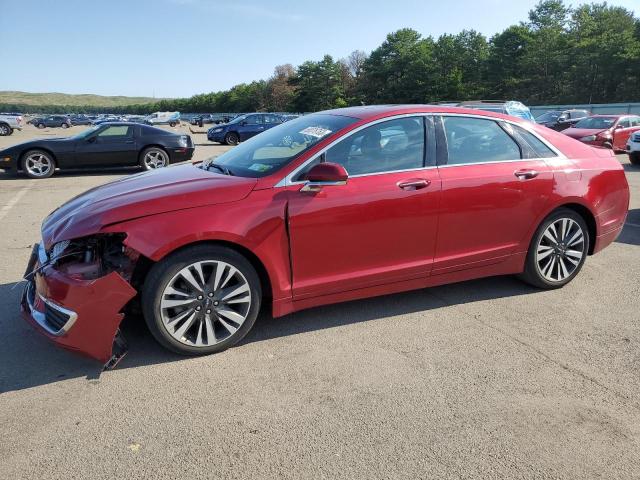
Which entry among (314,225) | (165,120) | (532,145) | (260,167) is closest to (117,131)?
(260,167)

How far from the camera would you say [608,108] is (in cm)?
3675

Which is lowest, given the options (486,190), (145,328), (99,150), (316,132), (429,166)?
(145,328)

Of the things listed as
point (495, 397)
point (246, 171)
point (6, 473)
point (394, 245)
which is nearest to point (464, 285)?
point (394, 245)

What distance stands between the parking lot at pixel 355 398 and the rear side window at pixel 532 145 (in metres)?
1.30

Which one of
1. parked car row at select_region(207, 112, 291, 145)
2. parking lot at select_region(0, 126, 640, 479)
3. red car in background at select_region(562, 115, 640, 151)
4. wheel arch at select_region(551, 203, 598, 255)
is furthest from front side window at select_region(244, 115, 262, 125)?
wheel arch at select_region(551, 203, 598, 255)

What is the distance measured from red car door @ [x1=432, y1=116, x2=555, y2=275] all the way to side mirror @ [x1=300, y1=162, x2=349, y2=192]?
0.94m

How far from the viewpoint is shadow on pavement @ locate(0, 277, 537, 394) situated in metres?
3.10

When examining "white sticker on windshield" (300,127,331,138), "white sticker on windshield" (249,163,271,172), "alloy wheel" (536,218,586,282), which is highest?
"white sticker on windshield" (300,127,331,138)

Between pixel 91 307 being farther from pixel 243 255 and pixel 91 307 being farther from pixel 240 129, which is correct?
pixel 240 129

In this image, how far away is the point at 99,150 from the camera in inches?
469

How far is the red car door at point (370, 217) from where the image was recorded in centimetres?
338

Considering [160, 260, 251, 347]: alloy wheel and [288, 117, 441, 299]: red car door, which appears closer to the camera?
[160, 260, 251, 347]: alloy wheel

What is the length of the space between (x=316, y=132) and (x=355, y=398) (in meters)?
2.00

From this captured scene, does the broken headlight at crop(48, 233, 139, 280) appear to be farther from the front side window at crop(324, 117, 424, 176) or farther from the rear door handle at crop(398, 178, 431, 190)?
the rear door handle at crop(398, 178, 431, 190)
